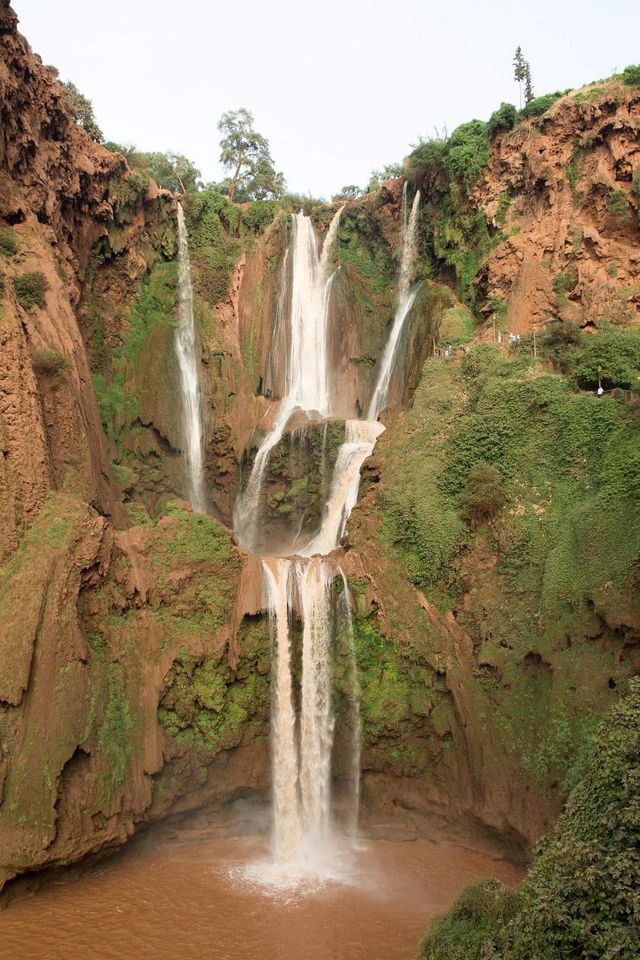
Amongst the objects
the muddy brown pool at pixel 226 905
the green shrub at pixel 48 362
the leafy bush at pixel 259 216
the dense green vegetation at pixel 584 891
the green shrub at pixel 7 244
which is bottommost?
the muddy brown pool at pixel 226 905

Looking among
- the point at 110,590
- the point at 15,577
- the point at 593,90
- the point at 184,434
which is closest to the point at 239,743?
the point at 110,590

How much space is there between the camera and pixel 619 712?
1001 cm

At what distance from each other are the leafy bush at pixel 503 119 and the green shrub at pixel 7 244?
18841 mm

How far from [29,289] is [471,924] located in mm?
18170

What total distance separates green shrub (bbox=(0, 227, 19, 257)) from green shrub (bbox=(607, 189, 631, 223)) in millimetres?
19244

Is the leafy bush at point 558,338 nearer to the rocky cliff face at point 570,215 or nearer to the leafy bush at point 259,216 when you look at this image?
the rocky cliff face at point 570,215

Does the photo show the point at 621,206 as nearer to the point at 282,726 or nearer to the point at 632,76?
the point at 632,76

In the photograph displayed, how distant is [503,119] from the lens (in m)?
27.9

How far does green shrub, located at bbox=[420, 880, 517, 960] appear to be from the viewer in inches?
387

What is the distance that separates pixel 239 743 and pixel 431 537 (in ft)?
25.7

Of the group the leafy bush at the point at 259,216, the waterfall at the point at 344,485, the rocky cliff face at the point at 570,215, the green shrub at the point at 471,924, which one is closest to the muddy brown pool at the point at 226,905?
the green shrub at the point at 471,924

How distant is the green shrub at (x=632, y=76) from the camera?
79.8 feet

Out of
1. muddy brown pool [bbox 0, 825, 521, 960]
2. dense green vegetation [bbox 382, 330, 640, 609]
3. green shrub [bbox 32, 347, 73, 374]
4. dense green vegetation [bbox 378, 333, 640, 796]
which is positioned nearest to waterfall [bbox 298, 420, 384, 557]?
dense green vegetation [bbox 378, 333, 640, 796]

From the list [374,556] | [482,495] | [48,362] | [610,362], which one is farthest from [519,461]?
[48,362]
